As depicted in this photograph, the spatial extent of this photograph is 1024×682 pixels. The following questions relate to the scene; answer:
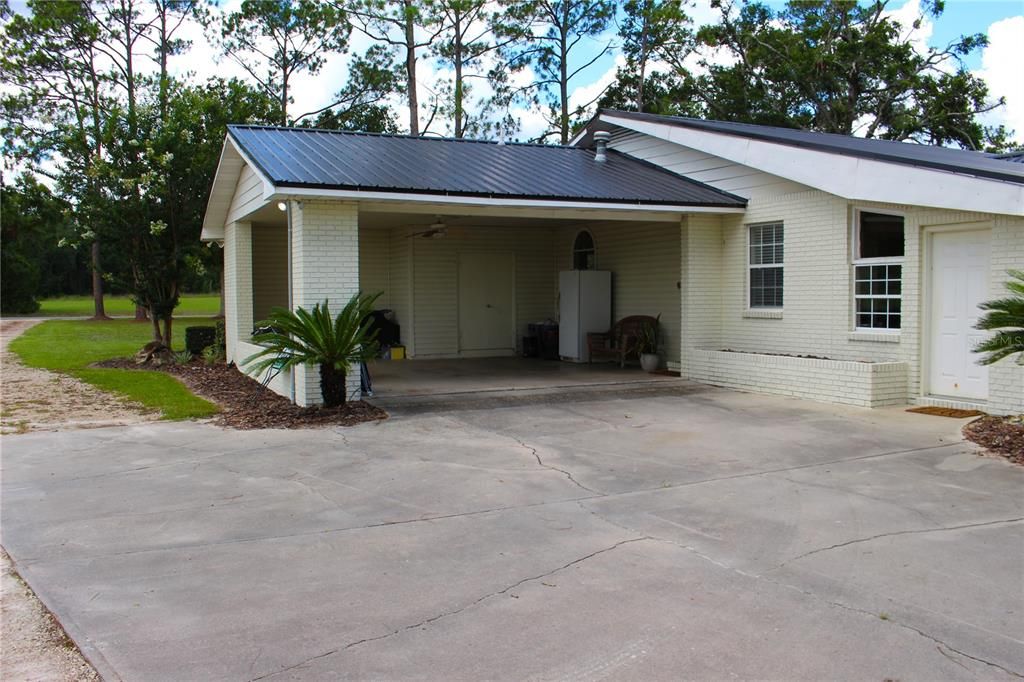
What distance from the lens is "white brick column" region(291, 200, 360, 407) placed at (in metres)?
10.6

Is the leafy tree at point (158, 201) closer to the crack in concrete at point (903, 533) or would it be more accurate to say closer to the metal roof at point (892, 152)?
the metal roof at point (892, 152)

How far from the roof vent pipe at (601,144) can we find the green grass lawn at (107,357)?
333 inches

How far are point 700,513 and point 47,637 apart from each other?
13.9 feet

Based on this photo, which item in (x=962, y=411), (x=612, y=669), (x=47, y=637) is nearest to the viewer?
(x=612, y=669)

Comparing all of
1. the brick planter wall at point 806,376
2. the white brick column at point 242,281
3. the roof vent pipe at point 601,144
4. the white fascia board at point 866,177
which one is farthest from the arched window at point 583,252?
the white brick column at point 242,281

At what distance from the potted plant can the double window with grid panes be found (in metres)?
3.96

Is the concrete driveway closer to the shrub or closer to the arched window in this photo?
the arched window

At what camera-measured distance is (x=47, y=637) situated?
411 cm

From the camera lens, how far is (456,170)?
42.0 ft

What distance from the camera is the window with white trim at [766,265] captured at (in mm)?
13109

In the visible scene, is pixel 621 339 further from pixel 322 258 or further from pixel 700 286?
pixel 322 258

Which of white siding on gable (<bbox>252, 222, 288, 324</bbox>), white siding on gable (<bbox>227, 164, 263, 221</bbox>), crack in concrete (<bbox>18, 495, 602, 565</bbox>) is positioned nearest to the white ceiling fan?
white siding on gable (<bbox>252, 222, 288, 324</bbox>)

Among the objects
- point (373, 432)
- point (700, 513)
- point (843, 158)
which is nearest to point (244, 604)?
point (700, 513)

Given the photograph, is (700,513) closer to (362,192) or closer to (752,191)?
(362,192)
